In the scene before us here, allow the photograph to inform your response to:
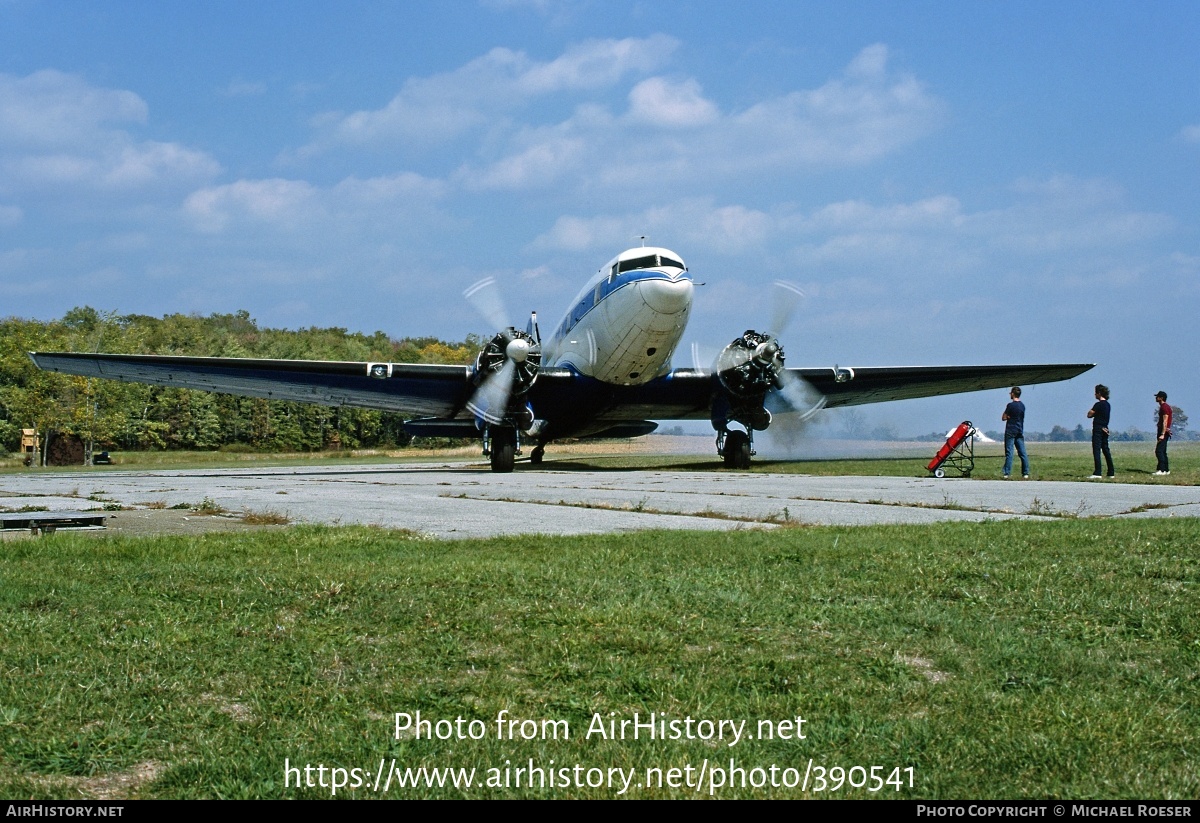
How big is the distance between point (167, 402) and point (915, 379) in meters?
65.7

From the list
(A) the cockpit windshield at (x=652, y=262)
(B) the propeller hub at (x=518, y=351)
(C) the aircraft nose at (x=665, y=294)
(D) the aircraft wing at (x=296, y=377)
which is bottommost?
(D) the aircraft wing at (x=296, y=377)

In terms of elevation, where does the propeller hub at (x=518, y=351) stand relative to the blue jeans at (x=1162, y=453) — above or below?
above

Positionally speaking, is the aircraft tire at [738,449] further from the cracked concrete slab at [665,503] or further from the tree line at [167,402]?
the tree line at [167,402]

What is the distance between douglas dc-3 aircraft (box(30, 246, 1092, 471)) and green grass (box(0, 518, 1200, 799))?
1916cm

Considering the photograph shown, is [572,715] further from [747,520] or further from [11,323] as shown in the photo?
[11,323]

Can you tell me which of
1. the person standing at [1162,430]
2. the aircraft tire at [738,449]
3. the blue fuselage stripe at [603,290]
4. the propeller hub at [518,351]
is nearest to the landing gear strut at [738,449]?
the aircraft tire at [738,449]

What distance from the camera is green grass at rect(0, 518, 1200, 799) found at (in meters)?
3.02

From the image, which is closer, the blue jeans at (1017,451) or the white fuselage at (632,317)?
the blue jeans at (1017,451)

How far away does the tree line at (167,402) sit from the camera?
5741cm

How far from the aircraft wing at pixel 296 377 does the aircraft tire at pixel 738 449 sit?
313 inches

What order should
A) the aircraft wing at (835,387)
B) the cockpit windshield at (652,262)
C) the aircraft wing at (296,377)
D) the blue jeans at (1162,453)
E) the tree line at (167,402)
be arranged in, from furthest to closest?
1. the tree line at (167,402)
2. the aircraft wing at (835,387)
3. the aircraft wing at (296,377)
4. the cockpit windshield at (652,262)
5. the blue jeans at (1162,453)

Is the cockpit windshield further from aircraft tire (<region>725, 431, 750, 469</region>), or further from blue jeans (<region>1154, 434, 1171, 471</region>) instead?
blue jeans (<region>1154, 434, 1171, 471</region>)

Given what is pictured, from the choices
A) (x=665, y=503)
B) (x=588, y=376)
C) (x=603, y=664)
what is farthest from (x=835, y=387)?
(x=603, y=664)
